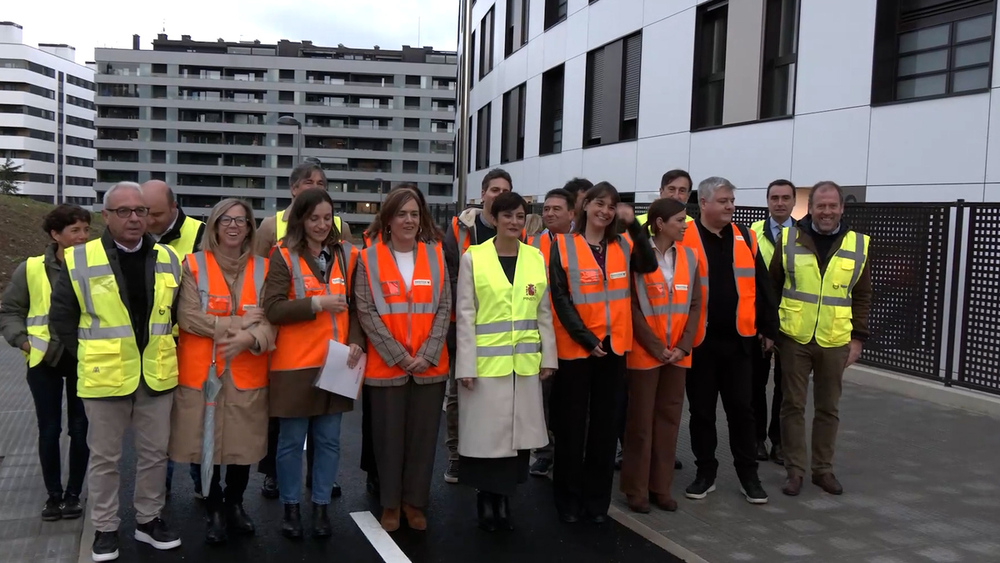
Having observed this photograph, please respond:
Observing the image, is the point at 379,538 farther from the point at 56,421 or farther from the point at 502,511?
the point at 56,421

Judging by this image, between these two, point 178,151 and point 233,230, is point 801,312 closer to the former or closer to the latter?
point 233,230

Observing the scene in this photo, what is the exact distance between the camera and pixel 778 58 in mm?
13508

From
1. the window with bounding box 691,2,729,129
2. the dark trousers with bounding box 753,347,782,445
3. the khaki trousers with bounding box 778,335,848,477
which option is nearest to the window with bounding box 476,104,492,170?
the window with bounding box 691,2,729,129

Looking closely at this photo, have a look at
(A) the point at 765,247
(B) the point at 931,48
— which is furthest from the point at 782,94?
(A) the point at 765,247

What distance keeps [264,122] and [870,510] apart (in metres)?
96.0

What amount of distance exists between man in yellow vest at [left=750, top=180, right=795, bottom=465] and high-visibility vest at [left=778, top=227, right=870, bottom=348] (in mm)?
404

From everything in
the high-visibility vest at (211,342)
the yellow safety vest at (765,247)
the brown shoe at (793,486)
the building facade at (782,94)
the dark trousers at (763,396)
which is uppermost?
the building facade at (782,94)

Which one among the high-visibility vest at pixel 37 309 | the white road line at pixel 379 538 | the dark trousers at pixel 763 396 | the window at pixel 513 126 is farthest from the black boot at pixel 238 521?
the window at pixel 513 126

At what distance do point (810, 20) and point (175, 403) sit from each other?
431 inches

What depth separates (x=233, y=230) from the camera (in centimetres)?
489

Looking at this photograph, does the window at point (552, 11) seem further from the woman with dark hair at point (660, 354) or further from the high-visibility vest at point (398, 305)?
the high-visibility vest at point (398, 305)

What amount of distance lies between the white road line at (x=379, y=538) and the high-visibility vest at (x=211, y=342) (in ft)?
3.79

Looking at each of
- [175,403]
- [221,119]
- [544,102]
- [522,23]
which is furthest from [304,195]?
[221,119]

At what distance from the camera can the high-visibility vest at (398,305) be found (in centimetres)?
512
